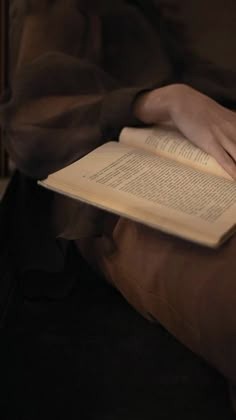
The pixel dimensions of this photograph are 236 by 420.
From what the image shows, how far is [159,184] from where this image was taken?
0.67 meters

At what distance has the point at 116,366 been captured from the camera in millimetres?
798

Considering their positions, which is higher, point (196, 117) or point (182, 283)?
point (196, 117)

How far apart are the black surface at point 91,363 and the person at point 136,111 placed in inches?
3.8

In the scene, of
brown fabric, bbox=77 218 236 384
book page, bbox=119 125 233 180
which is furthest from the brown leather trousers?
book page, bbox=119 125 233 180

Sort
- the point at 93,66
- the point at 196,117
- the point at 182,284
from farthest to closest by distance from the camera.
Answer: the point at 93,66 < the point at 196,117 < the point at 182,284

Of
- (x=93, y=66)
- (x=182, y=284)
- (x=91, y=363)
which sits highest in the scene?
(x=93, y=66)

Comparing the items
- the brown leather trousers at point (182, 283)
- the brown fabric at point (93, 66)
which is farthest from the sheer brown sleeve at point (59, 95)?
the brown leather trousers at point (182, 283)

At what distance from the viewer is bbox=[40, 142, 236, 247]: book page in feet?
1.94

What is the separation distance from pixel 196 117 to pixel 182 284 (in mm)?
234

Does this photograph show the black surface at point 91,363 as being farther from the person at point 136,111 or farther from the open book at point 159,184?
the open book at point 159,184

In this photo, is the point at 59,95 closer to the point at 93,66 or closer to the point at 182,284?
the point at 93,66

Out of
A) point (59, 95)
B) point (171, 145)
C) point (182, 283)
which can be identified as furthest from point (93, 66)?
point (182, 283)

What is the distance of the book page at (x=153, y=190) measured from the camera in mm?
590

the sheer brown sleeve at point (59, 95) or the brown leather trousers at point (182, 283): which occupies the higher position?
the sheer brown sleeve at point (59, 95)
